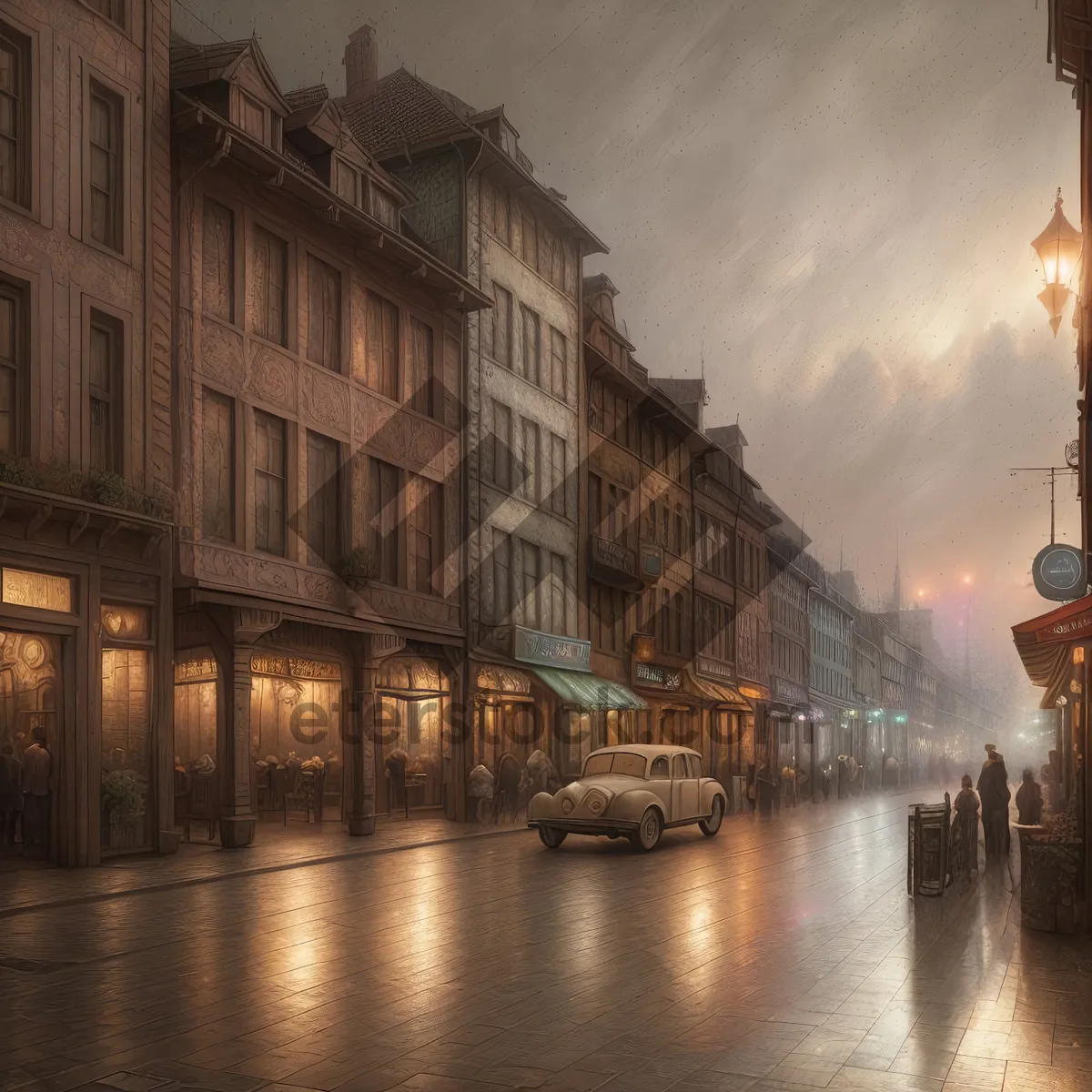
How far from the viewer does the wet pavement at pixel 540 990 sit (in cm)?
723

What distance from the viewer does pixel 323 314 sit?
1038 inches

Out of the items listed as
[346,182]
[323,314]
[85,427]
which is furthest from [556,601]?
[85,427]

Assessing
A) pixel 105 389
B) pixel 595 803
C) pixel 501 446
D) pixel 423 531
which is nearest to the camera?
pixel 105 389

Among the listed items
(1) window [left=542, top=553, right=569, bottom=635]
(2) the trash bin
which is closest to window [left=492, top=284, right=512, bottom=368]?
(1) window [left=542, top=553, right=569, bottom=635]

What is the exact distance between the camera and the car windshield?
23.2 metres

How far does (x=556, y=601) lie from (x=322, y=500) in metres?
12.5

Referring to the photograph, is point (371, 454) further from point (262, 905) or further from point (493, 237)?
point (262, 905)

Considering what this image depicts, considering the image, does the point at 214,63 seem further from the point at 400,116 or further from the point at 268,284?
the point at 400,116

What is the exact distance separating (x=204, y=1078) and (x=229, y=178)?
A: 63.3 feet

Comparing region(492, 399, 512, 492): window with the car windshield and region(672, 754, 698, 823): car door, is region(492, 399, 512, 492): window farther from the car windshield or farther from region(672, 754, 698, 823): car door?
region(672, 754, 698, 823): car door

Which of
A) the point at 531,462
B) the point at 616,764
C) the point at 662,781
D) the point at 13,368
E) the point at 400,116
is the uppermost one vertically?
the point at 400,116

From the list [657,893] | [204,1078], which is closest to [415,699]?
[657,893]

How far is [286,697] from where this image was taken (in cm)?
2841

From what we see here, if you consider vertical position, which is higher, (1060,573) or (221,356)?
(221,356)
